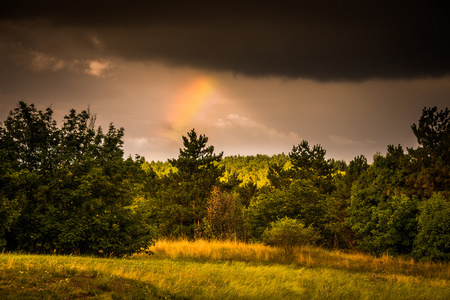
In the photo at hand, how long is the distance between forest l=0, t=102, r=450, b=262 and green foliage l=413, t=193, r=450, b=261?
0.21ft

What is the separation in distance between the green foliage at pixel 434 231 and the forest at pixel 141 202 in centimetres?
6

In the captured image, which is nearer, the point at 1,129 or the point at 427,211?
the point at 1,129

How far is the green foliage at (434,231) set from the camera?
2206 centimetres

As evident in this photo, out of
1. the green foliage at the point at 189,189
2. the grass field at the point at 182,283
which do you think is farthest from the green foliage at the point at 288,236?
the green foliage at the point at 189,189

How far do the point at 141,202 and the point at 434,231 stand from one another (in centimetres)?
1891

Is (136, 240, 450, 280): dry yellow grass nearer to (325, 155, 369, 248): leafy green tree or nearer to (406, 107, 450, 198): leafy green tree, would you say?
(406, 107, 450, 198): leafy green tree

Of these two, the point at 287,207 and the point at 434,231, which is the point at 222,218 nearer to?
the point at 287,207

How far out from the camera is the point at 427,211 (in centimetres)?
2356

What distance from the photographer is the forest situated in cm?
1872

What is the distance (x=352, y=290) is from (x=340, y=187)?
1183 inches

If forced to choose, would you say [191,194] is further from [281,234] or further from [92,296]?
[92,296]

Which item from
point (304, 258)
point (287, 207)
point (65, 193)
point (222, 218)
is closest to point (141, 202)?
point (65, 193)

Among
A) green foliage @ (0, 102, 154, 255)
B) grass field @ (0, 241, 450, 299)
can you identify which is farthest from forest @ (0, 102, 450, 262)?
grass field @ (0, 241, 450, 299)

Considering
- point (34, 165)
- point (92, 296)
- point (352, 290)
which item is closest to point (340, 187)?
point (352, 290)
